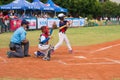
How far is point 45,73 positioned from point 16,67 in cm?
136

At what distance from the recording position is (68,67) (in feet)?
37.7

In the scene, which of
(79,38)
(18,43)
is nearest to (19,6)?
(79,38)

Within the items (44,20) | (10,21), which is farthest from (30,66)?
(44,20)

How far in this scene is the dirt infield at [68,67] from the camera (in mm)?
9962

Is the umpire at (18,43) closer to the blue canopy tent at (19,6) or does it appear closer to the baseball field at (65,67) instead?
the baseball field at (65,67)

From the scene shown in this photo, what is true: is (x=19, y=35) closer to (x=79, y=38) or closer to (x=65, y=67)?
(x=65, y=67)

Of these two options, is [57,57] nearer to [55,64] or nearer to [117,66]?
[55,64]

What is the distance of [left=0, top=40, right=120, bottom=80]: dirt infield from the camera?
9962 millimetres

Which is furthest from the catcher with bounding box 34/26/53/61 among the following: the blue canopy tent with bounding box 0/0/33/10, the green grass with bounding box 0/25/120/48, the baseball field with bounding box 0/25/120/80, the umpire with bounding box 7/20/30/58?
the blue canopy tent with bounding box 0/0/33/10

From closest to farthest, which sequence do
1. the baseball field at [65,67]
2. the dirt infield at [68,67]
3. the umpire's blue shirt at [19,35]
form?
the baseball field at [65,67] → the dirt infield at [68,67] → the umpire's blue shirt at [19,35]

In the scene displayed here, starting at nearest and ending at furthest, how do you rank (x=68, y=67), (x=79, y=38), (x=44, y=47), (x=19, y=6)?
(x=68, y=67)
(x=44, y=47)
(x=79, y=38)
(x=19, y=6)

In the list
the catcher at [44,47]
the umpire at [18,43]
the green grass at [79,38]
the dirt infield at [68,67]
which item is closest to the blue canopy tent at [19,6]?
the green grass at [79,38]

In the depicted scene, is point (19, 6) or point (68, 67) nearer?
point (68, 67)

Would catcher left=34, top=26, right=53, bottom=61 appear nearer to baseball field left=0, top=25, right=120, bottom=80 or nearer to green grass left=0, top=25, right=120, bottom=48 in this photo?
baseball field left=0, top=25, right=120, bottom=80
